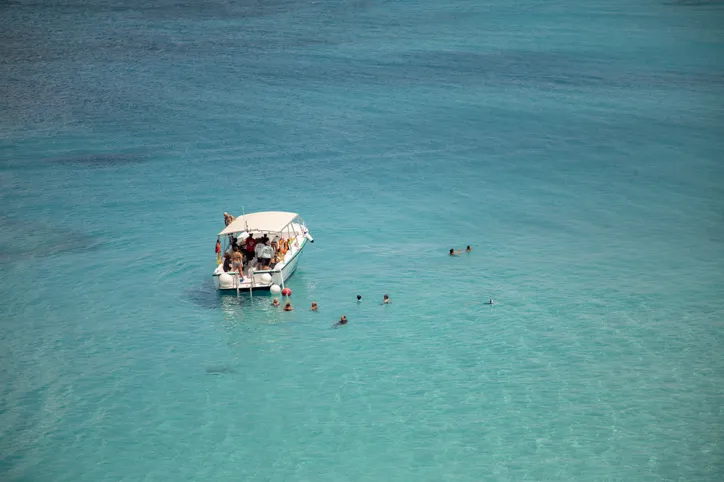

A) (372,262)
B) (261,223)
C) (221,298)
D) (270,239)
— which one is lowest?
(221,298)

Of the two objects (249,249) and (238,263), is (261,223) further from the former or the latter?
(238,263)

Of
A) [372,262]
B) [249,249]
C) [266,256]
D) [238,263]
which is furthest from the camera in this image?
[372,262]

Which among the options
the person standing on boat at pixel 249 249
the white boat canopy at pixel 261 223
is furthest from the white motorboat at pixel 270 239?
the person standing on boat at pixel 249 249

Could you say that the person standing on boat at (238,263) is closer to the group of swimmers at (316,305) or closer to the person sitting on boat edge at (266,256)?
the person sitting on boat edge at (266,256)

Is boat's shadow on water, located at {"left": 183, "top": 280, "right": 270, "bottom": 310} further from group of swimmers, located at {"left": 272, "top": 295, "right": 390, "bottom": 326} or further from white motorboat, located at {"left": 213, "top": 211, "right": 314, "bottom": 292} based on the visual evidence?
group of swimmers, located at {"left": 272, "top": 295, "right": 390, "bottom": 326}

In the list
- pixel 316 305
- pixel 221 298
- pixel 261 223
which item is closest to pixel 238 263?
pixel 221 298

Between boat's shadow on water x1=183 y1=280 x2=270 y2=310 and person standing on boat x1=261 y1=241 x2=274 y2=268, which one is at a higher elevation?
person standing on boat x1=261 y1=241 x2=274 y2=268

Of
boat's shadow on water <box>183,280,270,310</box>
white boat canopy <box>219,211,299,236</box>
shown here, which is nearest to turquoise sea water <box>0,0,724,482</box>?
boat's shadow on water <box>183,280,270,310</box>
